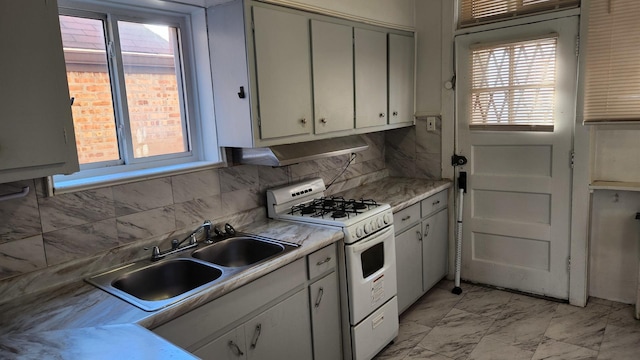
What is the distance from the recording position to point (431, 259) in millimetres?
3553

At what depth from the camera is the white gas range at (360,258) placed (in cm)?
250

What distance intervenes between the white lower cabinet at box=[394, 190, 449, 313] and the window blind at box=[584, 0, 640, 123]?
1.28 metres

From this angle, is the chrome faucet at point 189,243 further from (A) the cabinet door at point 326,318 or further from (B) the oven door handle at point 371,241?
(B) the oven door handle at point 371,241

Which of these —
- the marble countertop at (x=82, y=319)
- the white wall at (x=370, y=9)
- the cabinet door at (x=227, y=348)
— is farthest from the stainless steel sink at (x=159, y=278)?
the white wall at (x=370, y=9)

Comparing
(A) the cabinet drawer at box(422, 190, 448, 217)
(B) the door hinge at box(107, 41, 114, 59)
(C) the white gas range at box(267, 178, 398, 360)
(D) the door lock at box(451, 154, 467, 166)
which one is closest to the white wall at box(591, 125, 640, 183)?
(D) the door lock at box(451, 154, 467, 166)

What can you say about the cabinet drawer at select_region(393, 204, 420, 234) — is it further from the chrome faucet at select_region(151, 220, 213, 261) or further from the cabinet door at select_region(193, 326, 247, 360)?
the cabinet door at select_region(193, 326, 247, 360)

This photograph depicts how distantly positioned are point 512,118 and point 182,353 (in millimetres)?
2952

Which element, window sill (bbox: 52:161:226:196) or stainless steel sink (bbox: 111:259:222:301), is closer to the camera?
window sill (bbox: 52:161:226:196)

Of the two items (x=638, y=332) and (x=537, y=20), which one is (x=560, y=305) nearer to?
(x=638, y=332)

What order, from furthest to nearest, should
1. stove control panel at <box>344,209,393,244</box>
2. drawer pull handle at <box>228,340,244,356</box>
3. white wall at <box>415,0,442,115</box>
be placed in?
1. white wall at <box>415,0,442,115</box>
2. stove control panel at <box>344,209,393,244</box>
3. drawer pull handle at <box>228,340,244,356</box>

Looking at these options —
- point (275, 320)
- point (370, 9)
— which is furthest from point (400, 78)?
point (275, 320)

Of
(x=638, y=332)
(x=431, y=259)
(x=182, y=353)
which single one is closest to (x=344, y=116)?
(x=431, y=259)

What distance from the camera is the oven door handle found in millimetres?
2484

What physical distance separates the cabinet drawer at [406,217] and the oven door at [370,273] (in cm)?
23
